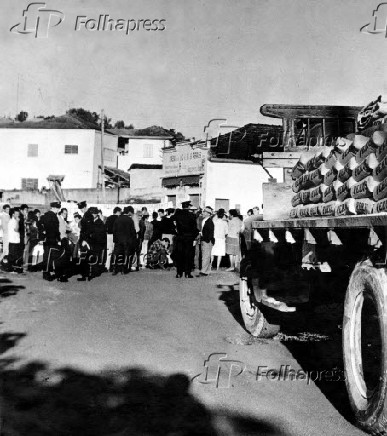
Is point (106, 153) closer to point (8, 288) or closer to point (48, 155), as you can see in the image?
point (48, 155)

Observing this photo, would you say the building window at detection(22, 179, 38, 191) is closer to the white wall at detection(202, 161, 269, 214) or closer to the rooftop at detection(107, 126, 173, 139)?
the rooftop at detection(107, 126, 173, 139)

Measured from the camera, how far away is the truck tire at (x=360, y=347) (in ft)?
11.4

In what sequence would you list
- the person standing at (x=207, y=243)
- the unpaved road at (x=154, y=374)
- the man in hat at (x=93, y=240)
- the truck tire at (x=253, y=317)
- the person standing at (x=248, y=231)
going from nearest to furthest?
the unpaved road at (x=154, y=374) < the truck tire at (x=253, y=317) < the person standing at (x=248, y=231) < the man in hat at (x=93, y=240) < the person standing at (x=207, y=243)

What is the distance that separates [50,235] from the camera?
42.1 feet

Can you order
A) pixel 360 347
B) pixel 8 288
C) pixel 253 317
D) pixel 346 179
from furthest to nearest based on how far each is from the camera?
pixel 8 288
pixel 253 317
pixel 346 179
pixel 360 347

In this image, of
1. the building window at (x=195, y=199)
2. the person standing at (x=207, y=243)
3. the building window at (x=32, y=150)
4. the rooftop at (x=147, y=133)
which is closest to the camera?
the person standing at (x=207, y=243)

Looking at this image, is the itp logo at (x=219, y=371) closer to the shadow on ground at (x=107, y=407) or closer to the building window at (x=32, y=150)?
the shadow on ground at (x=107, y=407)

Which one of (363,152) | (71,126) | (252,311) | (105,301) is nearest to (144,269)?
(105,301)

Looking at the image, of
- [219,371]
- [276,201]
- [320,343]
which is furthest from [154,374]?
[276,201]

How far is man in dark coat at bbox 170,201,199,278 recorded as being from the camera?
1436cm

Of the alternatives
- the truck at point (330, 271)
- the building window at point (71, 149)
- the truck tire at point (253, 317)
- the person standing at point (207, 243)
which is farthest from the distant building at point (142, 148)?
the truck at point (330, 271)

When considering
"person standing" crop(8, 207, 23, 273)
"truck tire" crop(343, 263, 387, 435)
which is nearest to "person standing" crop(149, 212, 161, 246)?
"person standing" crop(8, 207, 23, 273)

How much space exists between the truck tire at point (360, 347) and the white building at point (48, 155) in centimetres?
4700

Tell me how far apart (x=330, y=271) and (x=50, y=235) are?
8719mm
